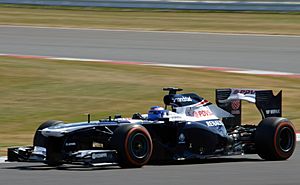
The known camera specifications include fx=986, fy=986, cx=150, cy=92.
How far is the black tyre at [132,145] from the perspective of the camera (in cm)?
1078

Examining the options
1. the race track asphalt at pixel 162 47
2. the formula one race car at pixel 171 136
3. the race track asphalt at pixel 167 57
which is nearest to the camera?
the race track asphalt at pixel 167 57

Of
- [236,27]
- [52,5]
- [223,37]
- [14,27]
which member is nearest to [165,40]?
[223,37]

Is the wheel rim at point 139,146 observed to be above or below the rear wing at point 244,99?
below

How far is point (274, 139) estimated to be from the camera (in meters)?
11.8

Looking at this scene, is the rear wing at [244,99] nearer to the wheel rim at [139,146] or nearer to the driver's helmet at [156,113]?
the driver's helmet at [156,113]

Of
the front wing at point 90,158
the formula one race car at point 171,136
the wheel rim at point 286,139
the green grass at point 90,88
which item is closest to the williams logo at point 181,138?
the formula one race car at point 171,136

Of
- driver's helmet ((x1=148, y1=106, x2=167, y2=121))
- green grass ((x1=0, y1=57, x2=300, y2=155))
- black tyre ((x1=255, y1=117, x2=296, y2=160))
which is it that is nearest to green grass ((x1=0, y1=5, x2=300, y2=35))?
green grass ((x1=0, y1=57, x2=300, y2=155))

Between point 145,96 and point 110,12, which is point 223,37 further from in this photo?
point 145,96

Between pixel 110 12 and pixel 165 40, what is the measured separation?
34.2ft

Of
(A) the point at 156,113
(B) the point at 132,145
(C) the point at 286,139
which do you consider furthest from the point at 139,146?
(C) the point at 286,139

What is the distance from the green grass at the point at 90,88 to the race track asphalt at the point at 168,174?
359cm

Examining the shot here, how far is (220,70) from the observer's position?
24.4 m

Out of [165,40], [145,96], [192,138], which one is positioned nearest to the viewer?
[192,138]

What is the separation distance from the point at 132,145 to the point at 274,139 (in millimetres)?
1932
